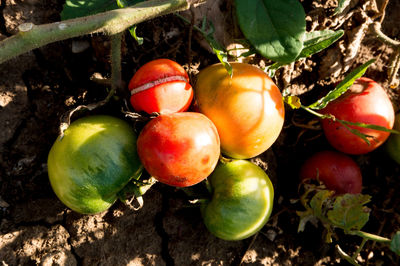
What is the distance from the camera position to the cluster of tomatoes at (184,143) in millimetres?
1529

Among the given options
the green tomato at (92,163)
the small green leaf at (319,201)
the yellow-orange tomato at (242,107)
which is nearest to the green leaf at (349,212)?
the small green leaf at (319,201)

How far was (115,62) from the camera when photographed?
69.2 inches

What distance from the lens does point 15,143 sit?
1.87 m

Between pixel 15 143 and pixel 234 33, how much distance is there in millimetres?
1263

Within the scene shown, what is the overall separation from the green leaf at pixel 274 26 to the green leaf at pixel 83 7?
63cm

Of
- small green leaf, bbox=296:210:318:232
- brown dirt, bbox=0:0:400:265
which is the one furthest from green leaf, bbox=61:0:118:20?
small green leaf, bbox=296:210:318:232

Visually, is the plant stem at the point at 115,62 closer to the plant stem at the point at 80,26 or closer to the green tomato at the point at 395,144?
the plant stem at the point at 80,26

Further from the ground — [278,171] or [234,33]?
[234,33]

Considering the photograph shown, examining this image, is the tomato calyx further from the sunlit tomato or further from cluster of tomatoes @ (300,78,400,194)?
cluster of tomatoes @ (300,78,400,194)

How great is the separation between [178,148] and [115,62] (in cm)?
57

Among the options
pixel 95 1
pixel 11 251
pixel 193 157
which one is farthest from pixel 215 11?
pixel 11 251

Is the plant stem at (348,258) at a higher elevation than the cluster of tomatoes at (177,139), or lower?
lower

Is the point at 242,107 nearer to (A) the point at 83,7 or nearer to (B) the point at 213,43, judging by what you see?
(B) the point at 213,43

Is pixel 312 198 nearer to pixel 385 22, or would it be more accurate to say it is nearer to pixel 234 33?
pixel 234 33
